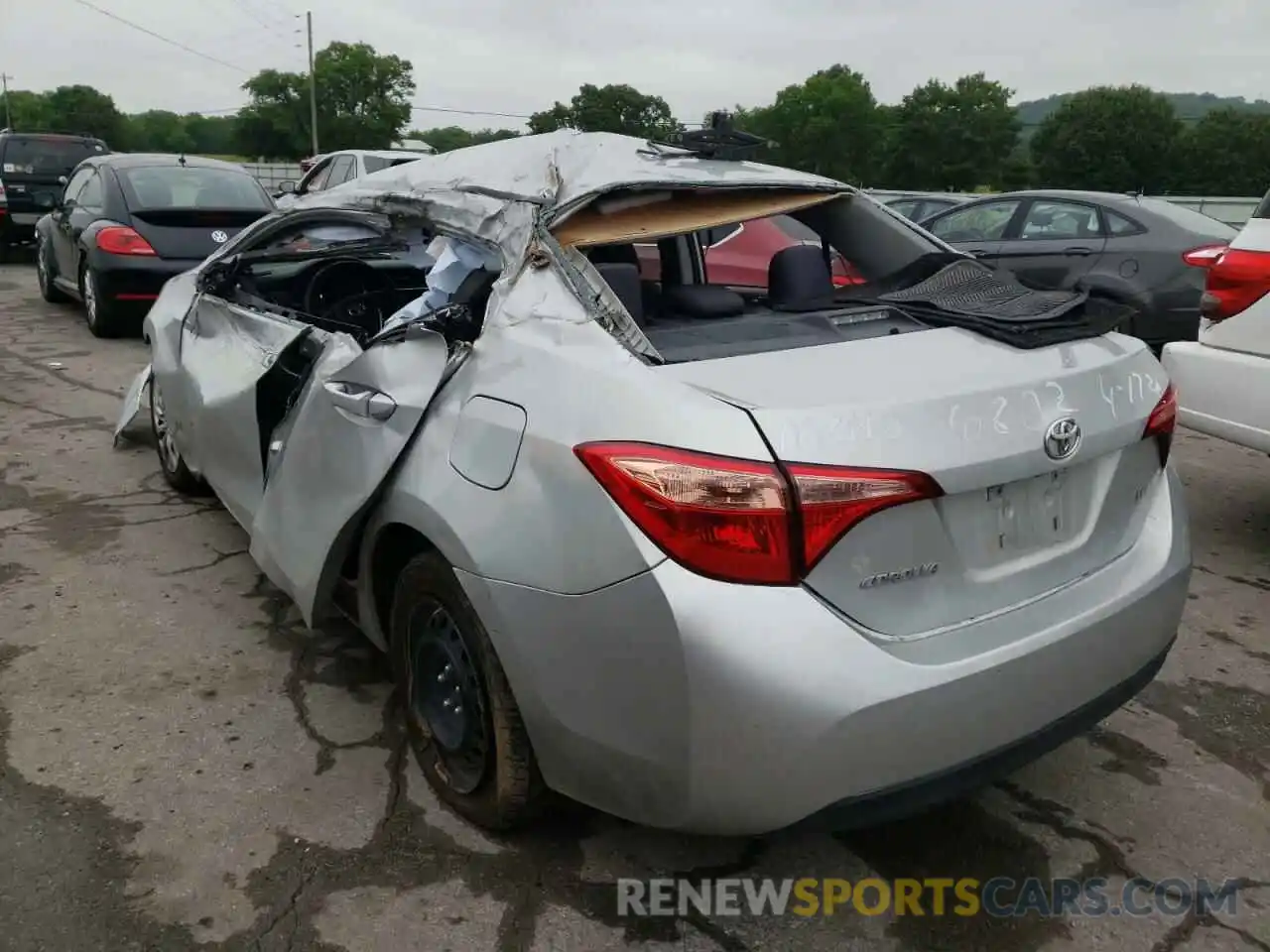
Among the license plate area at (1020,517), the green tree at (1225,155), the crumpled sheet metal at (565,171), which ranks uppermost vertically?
the green tree at (1225,155)

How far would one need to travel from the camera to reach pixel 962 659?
2010 mm

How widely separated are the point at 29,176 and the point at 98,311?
27.3 ft

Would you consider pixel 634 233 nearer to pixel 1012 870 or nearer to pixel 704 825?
pixel 704 825

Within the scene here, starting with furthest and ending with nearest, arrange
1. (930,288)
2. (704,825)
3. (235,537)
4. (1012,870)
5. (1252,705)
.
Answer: (235,537) < (1252,705) < (930,288) < (1012,870) < (704,825)

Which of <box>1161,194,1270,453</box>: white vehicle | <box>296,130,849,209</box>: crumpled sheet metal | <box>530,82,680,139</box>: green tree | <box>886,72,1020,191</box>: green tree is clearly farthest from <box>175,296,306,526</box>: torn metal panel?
<box>886,72,1020,191</box>: green tree

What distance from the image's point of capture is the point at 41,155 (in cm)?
1590

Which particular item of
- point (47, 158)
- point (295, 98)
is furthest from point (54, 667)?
point (295, 98)

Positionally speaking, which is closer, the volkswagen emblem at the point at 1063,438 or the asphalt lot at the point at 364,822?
the volkswagen emblem at the point at 1063,438

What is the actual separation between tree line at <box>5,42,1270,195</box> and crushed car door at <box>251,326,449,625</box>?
32.9 metres

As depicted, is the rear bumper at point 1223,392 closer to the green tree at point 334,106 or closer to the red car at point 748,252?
the red car at point 748,252

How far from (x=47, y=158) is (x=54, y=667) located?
15.4m

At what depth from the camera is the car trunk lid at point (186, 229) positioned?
350 inches

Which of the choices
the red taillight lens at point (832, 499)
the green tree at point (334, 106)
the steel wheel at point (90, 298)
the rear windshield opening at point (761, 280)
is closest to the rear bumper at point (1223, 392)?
the rear windshield opening at point (761, 280)

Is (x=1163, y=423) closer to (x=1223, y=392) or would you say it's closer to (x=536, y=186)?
(x=536, y=186)
